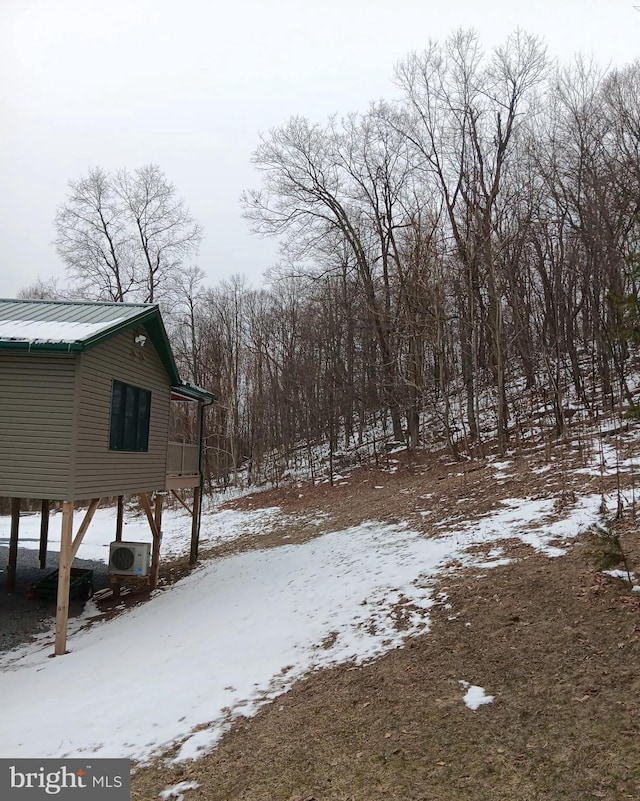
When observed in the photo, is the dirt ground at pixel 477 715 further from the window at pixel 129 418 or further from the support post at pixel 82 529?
the window at pixel 129 418

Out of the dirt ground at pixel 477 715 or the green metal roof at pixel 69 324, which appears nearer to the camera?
the dirt ground at pixel 477 715

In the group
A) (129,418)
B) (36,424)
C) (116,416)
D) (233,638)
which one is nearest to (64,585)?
(36,424)

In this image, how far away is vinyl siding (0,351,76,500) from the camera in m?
9.20

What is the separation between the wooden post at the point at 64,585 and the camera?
899 centimetres

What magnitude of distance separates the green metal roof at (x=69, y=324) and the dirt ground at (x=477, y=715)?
20.9 ft

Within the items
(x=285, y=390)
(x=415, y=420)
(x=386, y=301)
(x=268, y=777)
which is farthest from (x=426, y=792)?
(x=285, y=390)

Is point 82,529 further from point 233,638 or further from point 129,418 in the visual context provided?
point 233,638

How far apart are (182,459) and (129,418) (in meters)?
3.47

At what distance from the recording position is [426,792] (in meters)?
3.65

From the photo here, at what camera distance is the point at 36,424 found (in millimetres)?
9250

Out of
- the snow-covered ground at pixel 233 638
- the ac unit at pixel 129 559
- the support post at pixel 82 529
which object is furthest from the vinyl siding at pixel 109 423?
the snow-covered ground at pixel 233 638

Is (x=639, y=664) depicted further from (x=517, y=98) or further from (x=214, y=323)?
(x=214, y=323)

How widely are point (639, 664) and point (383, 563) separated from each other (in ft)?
16.1

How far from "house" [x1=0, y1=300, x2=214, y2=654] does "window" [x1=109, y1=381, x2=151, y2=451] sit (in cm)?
2
